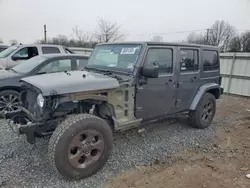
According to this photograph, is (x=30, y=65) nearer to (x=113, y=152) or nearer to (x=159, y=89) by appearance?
(x=113, y=152)

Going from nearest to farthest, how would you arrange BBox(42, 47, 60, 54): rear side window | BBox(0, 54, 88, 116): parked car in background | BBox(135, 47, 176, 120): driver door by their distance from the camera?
BBox(135, 47, 176, 120): driver door, BBox(0, 54, 88, 116): parked car in background, BBox(42, 47, 60, 54): rear side window

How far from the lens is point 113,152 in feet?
12.7

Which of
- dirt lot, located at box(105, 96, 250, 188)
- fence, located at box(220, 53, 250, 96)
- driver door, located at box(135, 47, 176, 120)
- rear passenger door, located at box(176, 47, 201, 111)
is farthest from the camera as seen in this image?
fence, located at box(220, 53, 250, 96)

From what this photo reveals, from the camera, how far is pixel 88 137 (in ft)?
10.1

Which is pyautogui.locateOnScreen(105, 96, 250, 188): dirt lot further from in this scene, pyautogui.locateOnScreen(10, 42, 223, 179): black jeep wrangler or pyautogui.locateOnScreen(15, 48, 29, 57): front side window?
pyautogui.locateOnScreen(15, 48, 29, 57): front side window

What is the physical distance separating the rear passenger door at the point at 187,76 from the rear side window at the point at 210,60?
0.26 m

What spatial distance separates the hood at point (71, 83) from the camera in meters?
2.94

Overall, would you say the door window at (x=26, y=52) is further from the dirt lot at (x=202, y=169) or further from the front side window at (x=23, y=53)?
the dirt lot at (x=202, y=169)

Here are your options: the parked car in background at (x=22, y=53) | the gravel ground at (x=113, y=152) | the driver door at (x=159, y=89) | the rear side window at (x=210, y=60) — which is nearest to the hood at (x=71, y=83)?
the driver door at (x=159, y=89)

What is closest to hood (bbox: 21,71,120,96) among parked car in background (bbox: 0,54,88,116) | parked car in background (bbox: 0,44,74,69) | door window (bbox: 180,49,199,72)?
door window (bbox: 180,49,199,72)

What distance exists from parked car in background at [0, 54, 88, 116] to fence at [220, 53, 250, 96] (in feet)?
22.3

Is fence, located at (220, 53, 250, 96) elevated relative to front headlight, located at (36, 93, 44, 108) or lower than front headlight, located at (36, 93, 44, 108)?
lower

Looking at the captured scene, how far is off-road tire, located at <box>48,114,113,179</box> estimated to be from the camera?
2.84 metres

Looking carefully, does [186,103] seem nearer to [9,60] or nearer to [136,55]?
[136,55]
